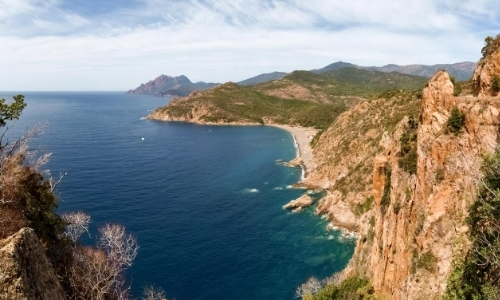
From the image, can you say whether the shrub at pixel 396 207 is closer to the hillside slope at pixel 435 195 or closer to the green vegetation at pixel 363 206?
the hillside slope at pixel 435 195

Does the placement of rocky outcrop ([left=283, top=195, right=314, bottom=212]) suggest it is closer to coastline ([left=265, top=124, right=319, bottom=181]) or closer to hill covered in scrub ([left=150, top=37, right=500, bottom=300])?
coastline ([left=265, top=124, right=319, bottom=181])

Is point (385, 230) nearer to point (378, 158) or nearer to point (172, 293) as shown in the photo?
point (378, 158)

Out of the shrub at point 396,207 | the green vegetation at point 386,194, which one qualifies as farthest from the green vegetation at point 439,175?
the green vegetation at point 386,194

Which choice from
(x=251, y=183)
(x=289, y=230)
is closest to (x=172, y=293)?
(x=289, y=230)

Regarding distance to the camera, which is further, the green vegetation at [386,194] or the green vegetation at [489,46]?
the green vegetation at [386,194]

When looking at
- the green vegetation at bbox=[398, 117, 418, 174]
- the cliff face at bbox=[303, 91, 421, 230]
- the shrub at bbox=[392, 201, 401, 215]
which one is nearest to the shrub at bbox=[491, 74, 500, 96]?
the green vegetation at bbox=[398, 117, 418, 174]

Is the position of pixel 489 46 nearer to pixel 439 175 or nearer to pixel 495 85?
pixel 495 85
